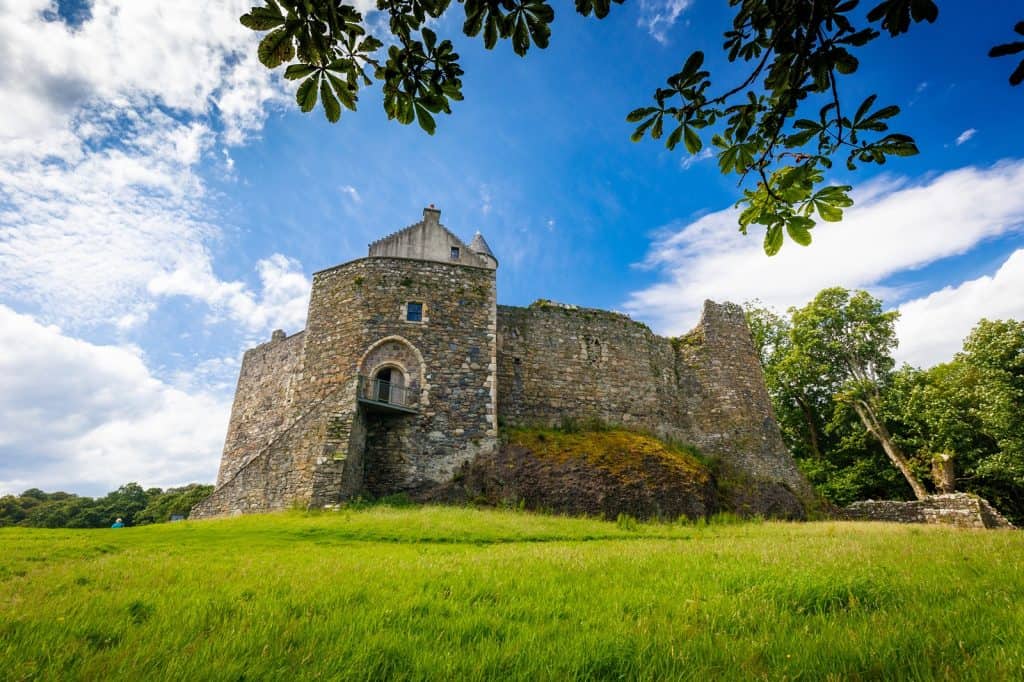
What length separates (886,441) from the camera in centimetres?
2555

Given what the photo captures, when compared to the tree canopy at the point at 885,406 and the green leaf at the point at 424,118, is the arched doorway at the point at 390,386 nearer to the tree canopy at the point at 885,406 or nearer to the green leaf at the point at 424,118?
the green leaf at the point at 424,118

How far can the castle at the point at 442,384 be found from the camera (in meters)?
16.5

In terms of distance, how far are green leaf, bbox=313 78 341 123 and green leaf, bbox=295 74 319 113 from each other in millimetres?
50

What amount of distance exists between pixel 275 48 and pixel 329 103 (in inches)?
15.6

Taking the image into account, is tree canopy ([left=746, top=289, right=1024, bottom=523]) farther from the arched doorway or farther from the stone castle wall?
the arched doorway

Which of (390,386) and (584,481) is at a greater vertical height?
(390,386)

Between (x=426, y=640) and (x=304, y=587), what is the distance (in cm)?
207

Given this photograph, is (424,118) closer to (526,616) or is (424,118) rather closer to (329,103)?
(329,103)

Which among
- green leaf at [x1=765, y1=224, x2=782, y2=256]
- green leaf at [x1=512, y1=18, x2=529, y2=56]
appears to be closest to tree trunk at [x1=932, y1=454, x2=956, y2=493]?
green leaf at [x1=765, y1=224, x2=782, y2=256]

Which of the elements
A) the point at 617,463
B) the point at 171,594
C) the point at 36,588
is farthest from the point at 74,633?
the point at 617,463

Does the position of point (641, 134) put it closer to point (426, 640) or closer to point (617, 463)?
point (426, 640)

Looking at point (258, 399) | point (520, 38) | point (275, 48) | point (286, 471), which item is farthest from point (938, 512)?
point (258, 399)

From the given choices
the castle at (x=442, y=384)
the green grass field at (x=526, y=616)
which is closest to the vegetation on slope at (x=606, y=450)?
the castle at (x=442, y=384)

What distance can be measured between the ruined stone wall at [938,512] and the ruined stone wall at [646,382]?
219 centimetres
